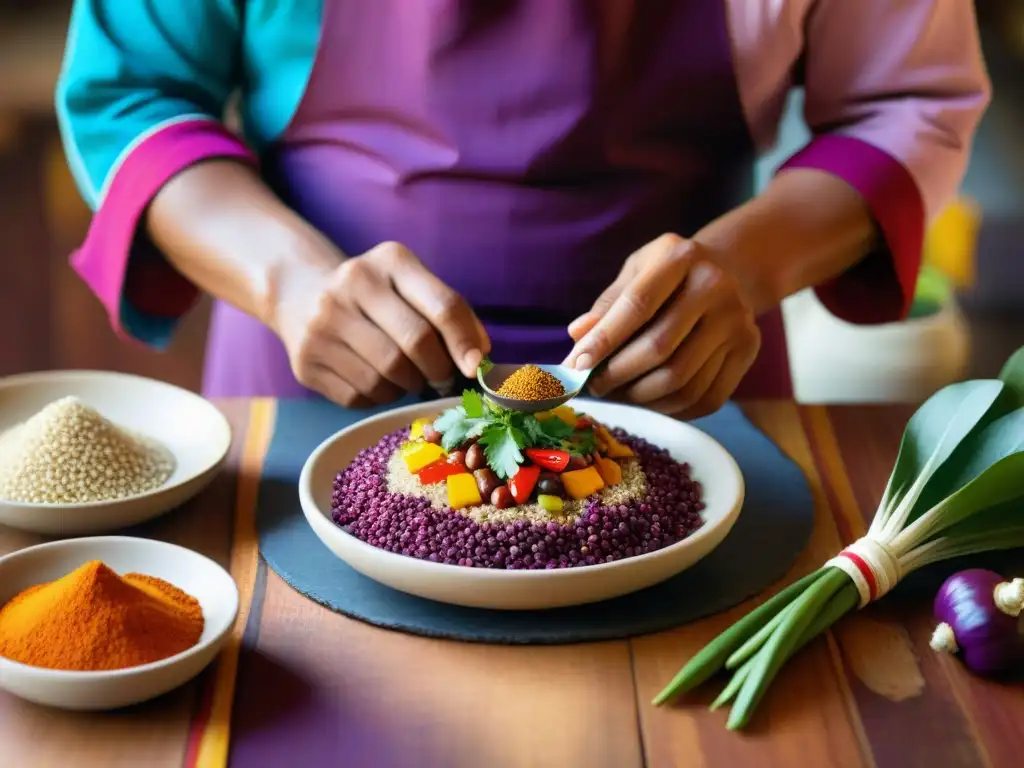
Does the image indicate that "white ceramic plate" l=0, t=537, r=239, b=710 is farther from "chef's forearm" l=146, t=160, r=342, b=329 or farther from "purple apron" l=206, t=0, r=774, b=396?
"purple apron" l=206, t=0, r=774, b=396

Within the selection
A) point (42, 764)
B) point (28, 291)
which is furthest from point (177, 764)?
point (28, 291)

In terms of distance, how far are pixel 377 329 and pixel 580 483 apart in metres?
0.32

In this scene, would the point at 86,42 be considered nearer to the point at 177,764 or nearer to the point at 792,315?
the point at 177,764

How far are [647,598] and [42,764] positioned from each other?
484mm

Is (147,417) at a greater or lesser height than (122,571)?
lesser

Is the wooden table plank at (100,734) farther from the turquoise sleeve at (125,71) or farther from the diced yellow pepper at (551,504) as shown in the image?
the turquoise sleeve at (125,71)

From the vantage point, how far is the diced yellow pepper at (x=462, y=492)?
100cm

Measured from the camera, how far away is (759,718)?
2.73 feet

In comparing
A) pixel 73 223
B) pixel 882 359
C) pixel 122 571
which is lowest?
pixel 73 223

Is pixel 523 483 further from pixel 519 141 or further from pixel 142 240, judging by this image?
pixel 142 240

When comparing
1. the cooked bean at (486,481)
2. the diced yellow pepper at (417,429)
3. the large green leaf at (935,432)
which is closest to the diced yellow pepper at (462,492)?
the cooked bean at (486,481)

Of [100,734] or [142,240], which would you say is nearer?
[100,734]

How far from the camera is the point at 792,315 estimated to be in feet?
8.83

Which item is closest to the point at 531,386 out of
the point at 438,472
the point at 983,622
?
the point at 438,472
